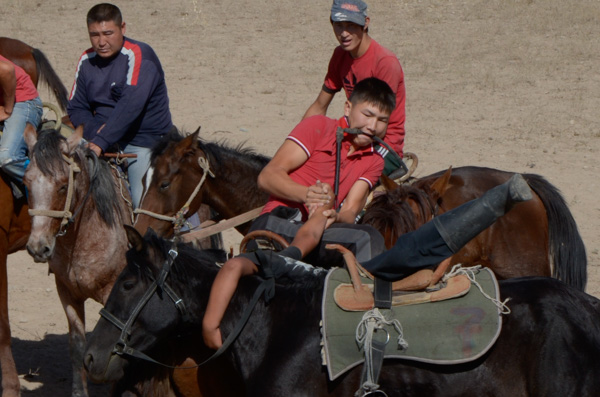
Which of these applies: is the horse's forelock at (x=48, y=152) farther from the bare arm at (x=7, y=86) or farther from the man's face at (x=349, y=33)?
the man's face at (x=349, y=33)

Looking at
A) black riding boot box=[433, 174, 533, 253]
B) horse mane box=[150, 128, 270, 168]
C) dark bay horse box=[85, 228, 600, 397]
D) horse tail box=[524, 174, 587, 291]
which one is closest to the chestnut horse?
horse mane box=[150, 128, 270, 168]

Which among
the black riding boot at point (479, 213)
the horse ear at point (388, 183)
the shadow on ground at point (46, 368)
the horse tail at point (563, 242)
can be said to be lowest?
the shadow on ground at point (46, 368)

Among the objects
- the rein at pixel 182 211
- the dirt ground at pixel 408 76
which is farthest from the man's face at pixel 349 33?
the dirt ground at pixel 408 76

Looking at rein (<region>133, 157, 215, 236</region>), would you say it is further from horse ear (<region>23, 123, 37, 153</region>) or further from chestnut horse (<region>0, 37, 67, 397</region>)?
chestnut horse (<region>0, 37, 67, 397</region>)

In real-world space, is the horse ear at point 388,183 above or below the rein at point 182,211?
above

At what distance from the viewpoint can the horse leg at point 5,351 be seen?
216 inches

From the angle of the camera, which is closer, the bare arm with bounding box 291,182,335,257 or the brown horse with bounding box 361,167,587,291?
the bare arm with bounding box 291,182,335,257

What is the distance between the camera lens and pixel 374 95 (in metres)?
4.68

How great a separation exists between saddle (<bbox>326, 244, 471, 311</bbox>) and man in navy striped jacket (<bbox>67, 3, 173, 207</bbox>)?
9.30ft

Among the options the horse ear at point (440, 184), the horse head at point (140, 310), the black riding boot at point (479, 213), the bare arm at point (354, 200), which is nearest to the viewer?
the black riding boot at point (479, 213)

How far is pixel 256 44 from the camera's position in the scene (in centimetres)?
1694

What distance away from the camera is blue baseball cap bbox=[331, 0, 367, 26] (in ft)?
→ 18.9

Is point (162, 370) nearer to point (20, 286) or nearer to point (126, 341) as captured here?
point (126, 341)

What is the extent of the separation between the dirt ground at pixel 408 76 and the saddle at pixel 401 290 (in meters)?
3.80
